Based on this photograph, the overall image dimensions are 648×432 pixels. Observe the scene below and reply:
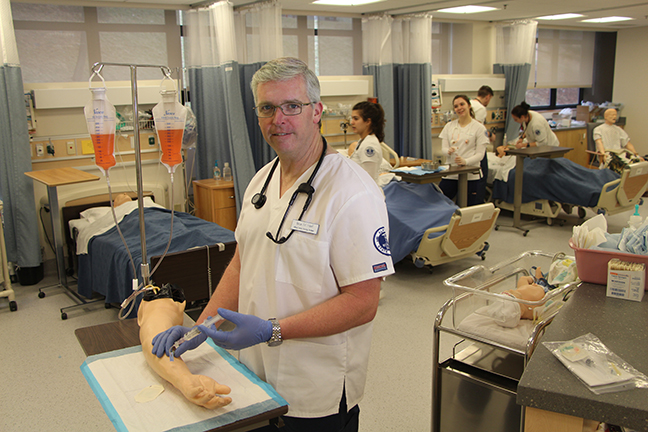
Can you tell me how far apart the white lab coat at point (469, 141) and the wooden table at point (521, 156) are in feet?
1.62

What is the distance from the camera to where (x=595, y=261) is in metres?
1.83

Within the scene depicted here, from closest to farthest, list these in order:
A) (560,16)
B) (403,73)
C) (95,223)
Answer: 1. (95,223)
2. (403,73)
3. (560,16)

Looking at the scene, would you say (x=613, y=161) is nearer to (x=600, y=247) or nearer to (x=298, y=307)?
(x=600, y=247)

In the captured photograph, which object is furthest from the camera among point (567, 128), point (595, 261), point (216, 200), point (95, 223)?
point (567, 128)

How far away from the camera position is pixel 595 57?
9617mm

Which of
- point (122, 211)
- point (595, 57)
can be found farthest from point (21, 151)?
point (595, 57)

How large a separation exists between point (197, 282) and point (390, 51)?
159 inches

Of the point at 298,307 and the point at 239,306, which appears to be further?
the point at 239,306

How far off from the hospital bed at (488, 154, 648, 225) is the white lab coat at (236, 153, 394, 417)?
474cm

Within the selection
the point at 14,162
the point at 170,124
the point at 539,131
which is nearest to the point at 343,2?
the point at 539,131

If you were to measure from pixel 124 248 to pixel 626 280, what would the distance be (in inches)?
116

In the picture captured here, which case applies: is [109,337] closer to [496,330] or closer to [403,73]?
[496,330]

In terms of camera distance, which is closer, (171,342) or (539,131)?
(171,342)

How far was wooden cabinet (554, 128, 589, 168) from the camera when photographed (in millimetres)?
8172
